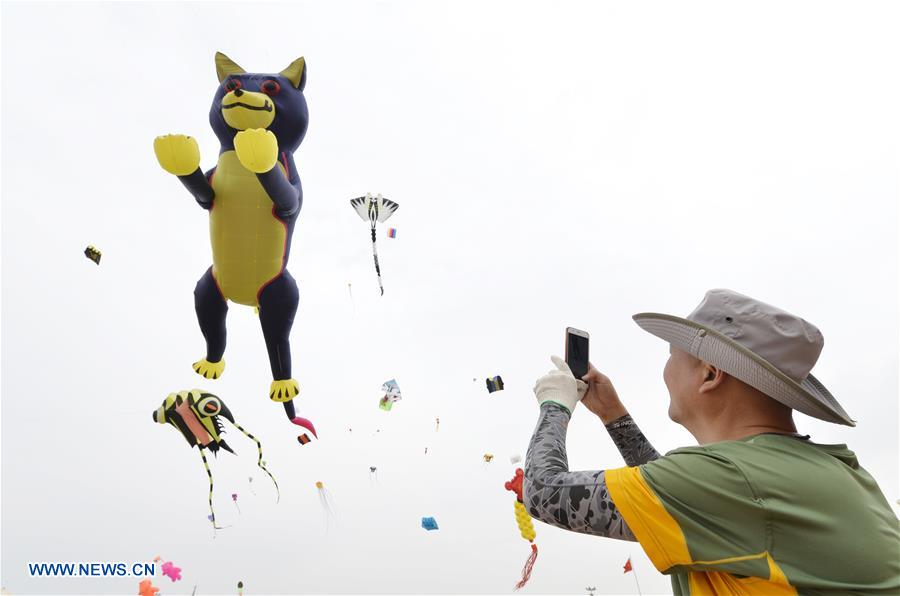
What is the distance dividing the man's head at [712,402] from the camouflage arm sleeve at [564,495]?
0.32 metres

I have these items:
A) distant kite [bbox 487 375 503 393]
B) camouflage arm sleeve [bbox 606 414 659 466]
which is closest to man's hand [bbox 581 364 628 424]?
camouflage arm sleeve [bbox 606 414 659 466]

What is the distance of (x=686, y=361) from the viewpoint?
53.2 inches

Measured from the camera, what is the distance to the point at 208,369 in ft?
15.4

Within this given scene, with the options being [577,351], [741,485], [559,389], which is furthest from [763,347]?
[577,351]

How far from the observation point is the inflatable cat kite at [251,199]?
3.88m

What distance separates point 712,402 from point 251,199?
364 cm

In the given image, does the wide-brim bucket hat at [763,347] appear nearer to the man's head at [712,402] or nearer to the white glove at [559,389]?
the man's head at [712,402]

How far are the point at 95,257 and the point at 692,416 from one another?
544 centimetres

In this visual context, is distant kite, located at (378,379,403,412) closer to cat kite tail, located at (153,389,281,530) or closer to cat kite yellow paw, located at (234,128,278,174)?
cat kite tail, located at (153,389,281,530)

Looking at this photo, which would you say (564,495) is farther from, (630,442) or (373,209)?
(373,209)

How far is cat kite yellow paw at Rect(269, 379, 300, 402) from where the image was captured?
15.2 feet

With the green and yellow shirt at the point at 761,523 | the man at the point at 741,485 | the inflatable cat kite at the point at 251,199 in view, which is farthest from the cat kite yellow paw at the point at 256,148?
the green and yellow shirt at the point at 761,523

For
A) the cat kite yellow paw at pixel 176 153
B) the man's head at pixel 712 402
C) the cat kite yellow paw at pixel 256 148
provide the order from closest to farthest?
1. the man's head at pixel 712 402
2. the cat kite yellow paw at pixel 256 148
3. the cat kite yellow paw at pixel 176 153

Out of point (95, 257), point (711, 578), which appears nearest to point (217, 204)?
point (95, 257)
